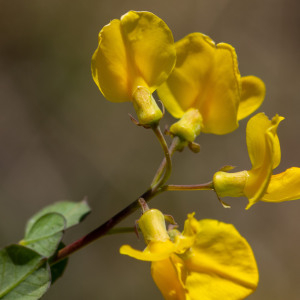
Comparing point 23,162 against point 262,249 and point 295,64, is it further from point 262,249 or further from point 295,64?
point 295,64

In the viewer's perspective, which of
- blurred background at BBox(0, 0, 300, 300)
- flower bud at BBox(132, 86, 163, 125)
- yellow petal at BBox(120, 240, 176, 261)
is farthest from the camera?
blurred background at BBox(0, 0, 300, 300)

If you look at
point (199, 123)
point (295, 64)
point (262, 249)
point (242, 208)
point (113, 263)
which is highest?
point (199, 123)

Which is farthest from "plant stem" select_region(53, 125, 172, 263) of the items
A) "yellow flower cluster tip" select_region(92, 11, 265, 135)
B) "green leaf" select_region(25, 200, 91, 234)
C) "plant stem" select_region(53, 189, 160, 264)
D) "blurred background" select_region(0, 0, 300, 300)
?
"blurred background" select_region(0, 0, 300, 300)

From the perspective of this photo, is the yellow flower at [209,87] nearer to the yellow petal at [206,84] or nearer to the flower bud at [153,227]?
the yellow petal at [206,84]

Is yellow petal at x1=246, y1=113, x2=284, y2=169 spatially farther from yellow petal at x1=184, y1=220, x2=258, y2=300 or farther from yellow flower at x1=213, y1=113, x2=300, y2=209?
yellow petal at x1=184, y1=220, x2=258, y2=300

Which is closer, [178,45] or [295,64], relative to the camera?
[178,45]

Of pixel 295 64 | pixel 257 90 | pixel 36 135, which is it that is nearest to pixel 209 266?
pixel 257 90
